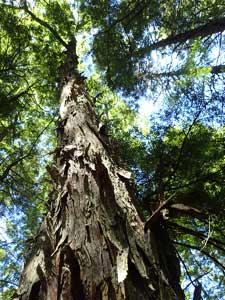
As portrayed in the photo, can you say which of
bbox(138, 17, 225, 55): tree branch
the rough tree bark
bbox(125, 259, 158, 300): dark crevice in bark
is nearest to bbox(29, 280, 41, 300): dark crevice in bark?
the rough tree bark

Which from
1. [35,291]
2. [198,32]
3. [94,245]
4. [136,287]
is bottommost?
[136,287]

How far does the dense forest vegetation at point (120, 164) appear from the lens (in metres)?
2.26

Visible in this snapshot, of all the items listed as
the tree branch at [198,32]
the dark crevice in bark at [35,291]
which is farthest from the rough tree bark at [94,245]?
the tree branch at [198,32]

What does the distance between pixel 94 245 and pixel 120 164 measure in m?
1.65

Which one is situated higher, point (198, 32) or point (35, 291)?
point (198, 32)

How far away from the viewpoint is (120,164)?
3.83m

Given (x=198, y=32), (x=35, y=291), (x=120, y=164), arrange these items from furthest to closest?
(x=198, y=32)
(x=120, y=164)
(x=35, y=291)

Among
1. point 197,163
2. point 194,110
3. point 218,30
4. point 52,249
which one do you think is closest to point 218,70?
point 218,30

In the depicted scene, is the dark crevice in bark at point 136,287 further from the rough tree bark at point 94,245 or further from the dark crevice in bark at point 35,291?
the dark crevice in bark at point 35,291

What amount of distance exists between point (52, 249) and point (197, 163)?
Result: 9.33 ft

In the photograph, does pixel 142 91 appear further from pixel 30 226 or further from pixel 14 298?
pixel 14 298

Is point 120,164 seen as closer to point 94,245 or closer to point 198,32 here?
point 94,245

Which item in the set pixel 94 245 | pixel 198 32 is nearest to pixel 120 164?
pixel 94 245

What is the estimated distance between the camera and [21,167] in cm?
912
